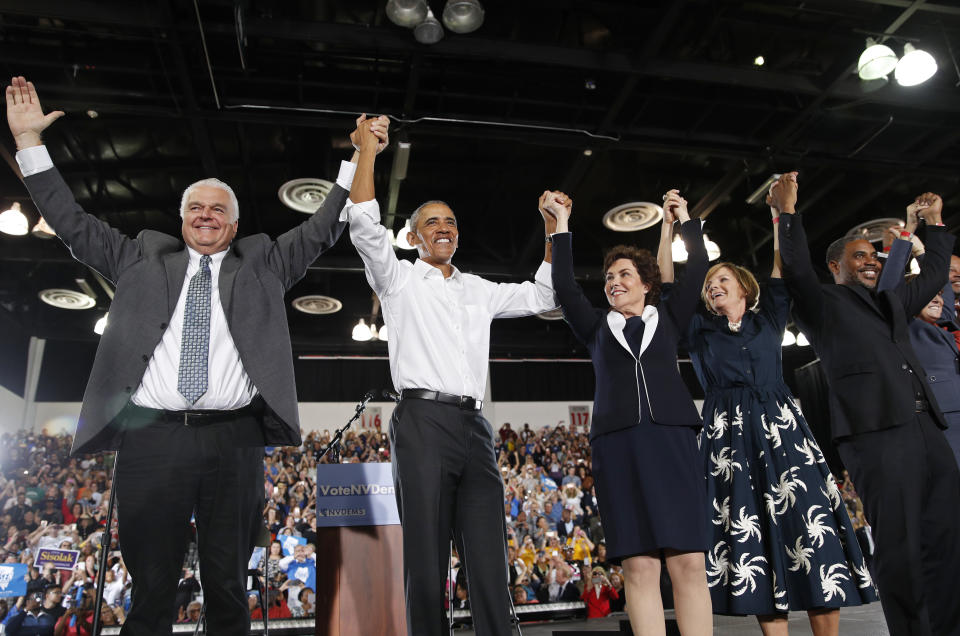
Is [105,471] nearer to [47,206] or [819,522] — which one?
[47,206]

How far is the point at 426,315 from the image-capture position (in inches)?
85.7

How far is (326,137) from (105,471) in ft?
19.5

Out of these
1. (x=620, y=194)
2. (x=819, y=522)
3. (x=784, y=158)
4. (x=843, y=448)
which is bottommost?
(x=819, y=522)

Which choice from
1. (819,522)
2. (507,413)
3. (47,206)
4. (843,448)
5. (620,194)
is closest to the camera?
(47,206)

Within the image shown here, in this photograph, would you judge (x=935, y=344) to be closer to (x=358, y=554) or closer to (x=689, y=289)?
(x=689, y=289)

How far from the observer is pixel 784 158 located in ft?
20.8

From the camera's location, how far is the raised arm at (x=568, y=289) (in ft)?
7.64

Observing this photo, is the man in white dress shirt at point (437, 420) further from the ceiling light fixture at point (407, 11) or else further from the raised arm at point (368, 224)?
the ceiling light fixture at point (407, 11)

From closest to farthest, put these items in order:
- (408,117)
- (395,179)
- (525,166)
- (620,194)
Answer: (408,117) < (395,179) < (525,166) < (620,194)

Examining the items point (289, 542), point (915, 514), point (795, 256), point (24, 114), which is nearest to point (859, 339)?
point (795, 256)

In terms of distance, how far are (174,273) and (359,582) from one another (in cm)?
172

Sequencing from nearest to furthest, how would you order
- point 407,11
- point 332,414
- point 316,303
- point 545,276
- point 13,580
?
point 545,276 → point 407,11 → point 13,580 → point 316,303 → point 332,414

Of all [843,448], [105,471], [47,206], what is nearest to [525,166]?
[843,448]

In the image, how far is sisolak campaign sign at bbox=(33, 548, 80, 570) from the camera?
642 cm
